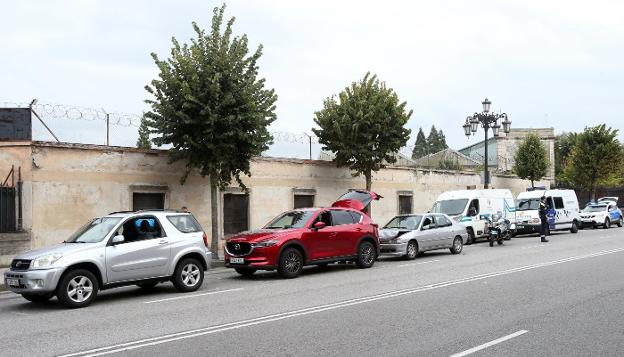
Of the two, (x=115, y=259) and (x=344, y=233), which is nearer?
(x=115, y=259)

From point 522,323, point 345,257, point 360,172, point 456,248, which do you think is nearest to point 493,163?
point 360,172

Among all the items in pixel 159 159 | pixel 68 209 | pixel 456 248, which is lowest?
pixel 456 248

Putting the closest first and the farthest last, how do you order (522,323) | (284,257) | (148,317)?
1. (522,323)
2. (148,317)
3. (284,257)

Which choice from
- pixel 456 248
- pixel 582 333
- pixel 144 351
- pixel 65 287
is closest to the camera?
pixel 144 351

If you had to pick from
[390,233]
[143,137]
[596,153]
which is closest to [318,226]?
[390,233]

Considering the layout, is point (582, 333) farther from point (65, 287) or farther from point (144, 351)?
point (65, 287)

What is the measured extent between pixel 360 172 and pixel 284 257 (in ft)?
43.6

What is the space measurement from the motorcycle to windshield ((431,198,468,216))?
1.62 meters

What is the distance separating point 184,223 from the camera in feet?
42.8

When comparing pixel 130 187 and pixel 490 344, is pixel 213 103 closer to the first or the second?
pixel 130 187

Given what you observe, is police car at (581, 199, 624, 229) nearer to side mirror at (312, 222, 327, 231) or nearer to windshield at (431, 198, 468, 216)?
windshield at (431, 198, 468, 216)

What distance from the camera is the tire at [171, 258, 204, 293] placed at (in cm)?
1242

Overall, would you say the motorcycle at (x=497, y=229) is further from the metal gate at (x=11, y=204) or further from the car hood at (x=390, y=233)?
the metal gate at (x=11, y=204)

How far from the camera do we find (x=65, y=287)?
34.7 feet
